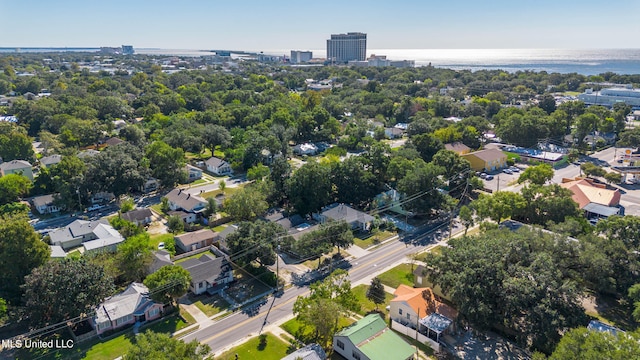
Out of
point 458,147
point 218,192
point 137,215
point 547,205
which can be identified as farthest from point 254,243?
point 458,147

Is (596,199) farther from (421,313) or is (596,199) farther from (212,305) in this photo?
(212,305)

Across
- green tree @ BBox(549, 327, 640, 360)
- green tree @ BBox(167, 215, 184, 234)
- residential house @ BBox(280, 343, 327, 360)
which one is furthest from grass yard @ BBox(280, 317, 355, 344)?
green tree @ BBox(167, 215, 184, 234)

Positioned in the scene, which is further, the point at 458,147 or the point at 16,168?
the point at 458,147

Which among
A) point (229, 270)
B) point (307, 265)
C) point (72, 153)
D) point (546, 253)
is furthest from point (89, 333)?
point (72, 153)

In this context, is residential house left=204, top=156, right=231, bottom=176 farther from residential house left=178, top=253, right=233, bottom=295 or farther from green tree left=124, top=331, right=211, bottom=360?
green tree left=124, top=331, right=211, bottom=360

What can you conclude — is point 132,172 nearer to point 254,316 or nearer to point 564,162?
point 254,316

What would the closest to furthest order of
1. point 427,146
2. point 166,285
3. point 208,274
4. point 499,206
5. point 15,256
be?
point 166,285
point 15,256
point 208,274
point 499,206
point 427,146
